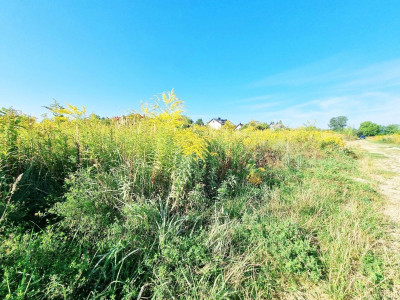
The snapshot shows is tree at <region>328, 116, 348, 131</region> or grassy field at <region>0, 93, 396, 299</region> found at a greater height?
tree at <region>328, 116, 348, 131</region>

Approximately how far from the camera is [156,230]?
1.58 metres

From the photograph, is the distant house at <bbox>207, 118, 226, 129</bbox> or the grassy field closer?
the grassy field

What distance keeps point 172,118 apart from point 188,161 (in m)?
0.75

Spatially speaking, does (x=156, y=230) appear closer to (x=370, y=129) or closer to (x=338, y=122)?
(x=370, y=129)

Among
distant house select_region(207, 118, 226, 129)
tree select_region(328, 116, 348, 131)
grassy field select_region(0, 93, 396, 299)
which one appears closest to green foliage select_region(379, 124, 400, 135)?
tree select_region(328, 116, 348, 131)

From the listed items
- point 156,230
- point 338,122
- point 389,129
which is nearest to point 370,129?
point 389,129

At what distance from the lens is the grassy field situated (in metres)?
1.12

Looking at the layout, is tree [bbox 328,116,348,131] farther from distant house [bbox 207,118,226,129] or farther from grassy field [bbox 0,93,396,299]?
grassy field [bbox 0,93,396,299]

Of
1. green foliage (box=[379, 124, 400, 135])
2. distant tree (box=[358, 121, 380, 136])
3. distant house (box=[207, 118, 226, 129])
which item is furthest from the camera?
distant tree (box=[358, 121, 380, 136])

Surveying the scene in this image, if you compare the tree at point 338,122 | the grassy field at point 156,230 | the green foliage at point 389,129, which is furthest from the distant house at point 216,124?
the tree at point 338,122

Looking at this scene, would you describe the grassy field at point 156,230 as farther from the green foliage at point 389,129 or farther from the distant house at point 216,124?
the green foliage at point 389,129

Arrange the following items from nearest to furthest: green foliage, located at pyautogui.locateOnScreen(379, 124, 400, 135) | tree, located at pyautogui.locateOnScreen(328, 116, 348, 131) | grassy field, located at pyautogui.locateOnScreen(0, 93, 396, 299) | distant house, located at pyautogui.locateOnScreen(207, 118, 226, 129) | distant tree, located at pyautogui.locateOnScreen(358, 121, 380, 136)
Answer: grassy field, located at pyautogui.locateOnScreen(0, 93, 396, 299) < distant house, located at pyautogui.locateOnScreen(207, 118, 226, 129) < green foliage, located at pyautogui.locateOnScreen(379, 124, 400, 135) < distant tree, located at pyautogui.locateOnScreen(358, 121, 380, 136) < tree, located at pyautogui.locateOnScreen(328, 116, 348, 131)

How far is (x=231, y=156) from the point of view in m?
3.46

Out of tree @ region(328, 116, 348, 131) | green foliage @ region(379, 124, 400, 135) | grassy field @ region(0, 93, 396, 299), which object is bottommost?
grassy field @ region(0, 93, 396, 299)
